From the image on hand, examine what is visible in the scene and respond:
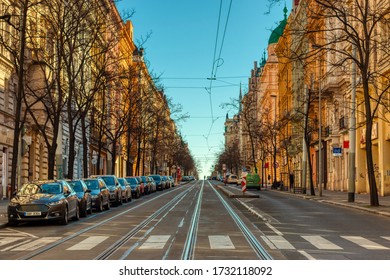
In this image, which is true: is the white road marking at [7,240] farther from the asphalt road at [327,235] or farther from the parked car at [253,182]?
the parked car at [253,182]

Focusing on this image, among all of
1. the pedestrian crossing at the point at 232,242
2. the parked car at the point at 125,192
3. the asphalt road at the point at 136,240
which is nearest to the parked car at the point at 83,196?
the asphalt road at the point at 136,240

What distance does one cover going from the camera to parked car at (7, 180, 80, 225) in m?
21.0

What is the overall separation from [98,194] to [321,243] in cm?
1630

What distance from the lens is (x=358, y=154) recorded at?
49719 mm

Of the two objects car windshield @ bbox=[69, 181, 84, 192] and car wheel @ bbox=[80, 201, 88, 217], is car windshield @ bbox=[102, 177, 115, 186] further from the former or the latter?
car wheel @ bbox=[80, 201, 88, 217]

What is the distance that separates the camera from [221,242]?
1518 cm

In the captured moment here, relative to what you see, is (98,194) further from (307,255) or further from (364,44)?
(307,255)

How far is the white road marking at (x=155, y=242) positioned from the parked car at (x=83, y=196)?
9.17 meters

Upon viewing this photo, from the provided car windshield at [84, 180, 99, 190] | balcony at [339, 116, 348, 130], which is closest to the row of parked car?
car windshield at [84, 180, 99, 190]

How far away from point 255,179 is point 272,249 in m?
57.0

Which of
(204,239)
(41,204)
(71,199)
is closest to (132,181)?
(71,199)

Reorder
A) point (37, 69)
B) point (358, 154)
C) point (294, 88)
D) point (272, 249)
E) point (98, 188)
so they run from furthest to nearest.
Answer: point (294, 88)
point (358, 154)
point (37, 69)
point (98, 188)
point (272, 249)
